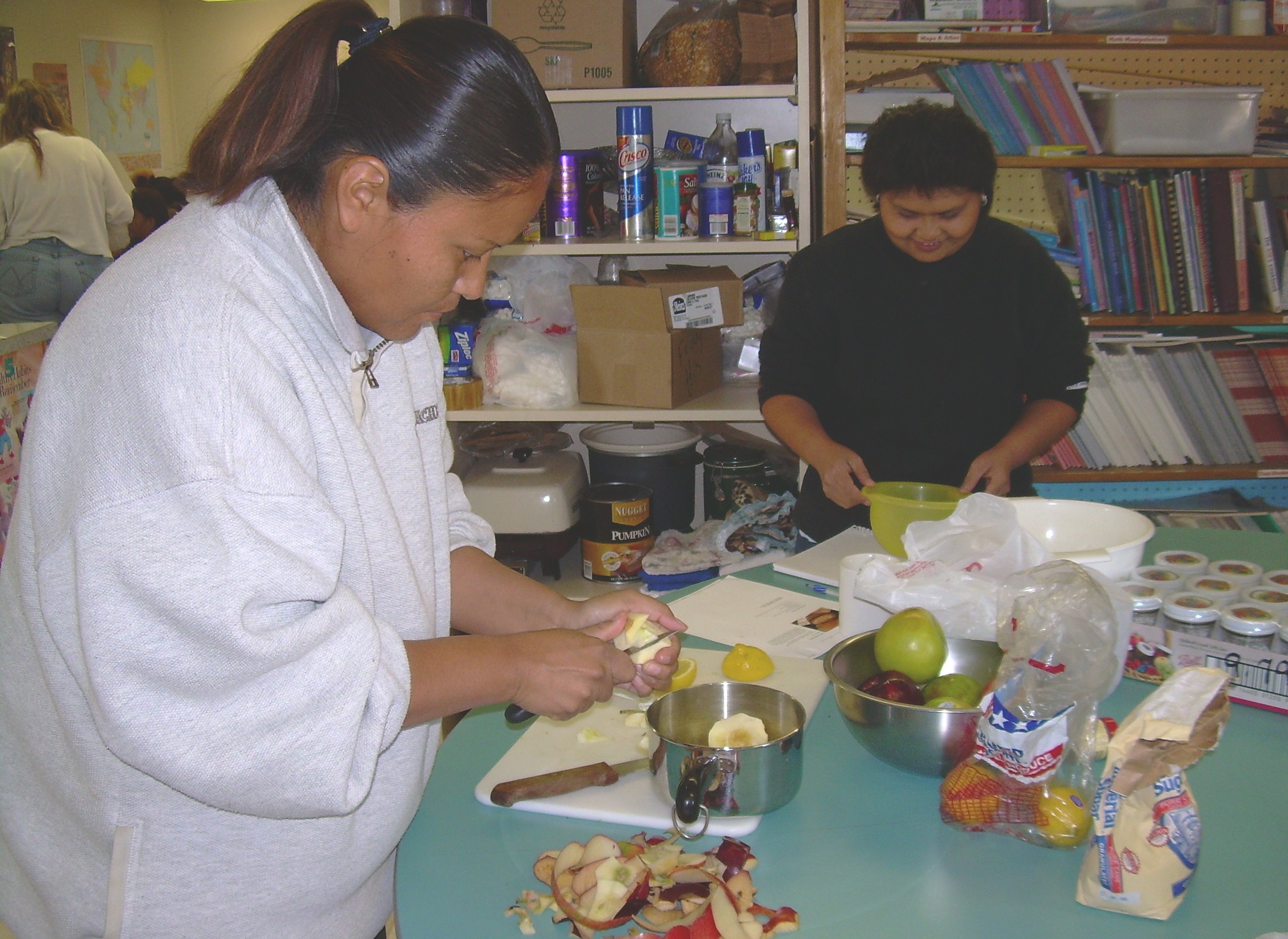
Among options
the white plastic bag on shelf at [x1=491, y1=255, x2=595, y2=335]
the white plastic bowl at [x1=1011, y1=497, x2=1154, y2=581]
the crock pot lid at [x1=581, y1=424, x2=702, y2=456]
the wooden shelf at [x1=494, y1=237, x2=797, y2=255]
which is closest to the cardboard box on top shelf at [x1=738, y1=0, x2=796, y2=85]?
the wooden shelf at [x1=494, y1=237, x2=797, y2=255]

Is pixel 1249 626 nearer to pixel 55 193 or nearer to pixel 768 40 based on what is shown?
pixel 768 40

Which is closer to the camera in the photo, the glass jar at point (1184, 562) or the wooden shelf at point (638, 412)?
the glass jar at point (1184, 562)

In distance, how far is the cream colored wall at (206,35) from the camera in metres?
7.97

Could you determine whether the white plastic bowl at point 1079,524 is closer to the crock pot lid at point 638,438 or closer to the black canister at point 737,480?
the black canister at point 737,480

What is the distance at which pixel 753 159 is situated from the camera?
9.88ft

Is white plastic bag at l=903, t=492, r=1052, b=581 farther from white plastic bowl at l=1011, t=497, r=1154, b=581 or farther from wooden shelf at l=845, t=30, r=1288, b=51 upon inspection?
wooden shelf at l=845, t=30, r=1288, b=51

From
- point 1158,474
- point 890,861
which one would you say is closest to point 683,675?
point 890,861

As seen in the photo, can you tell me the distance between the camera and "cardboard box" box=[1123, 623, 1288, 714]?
125cm

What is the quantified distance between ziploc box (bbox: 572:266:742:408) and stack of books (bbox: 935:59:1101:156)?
85cm

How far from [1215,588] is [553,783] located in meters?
0.87

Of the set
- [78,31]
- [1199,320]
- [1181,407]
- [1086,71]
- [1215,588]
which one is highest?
[78,31]

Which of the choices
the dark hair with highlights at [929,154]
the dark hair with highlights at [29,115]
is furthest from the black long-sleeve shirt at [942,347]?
the dark hair with highlights at [29,115]

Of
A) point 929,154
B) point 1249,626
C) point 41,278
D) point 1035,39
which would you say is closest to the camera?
point 1249,626

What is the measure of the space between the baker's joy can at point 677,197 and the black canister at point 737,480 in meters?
0.66
